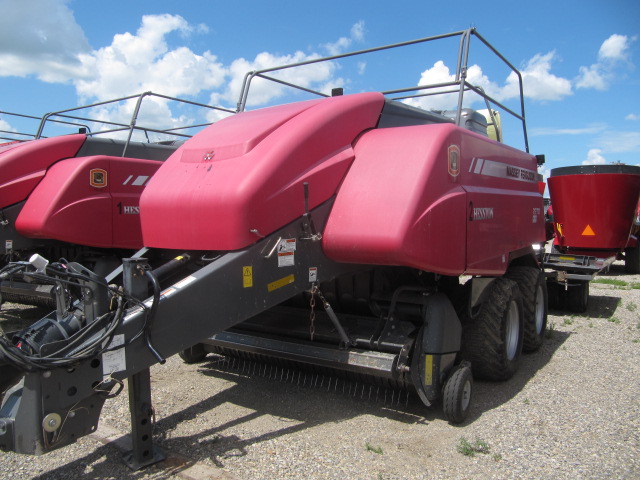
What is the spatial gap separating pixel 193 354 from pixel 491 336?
2.49 metres

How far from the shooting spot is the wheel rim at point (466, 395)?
3.72 m

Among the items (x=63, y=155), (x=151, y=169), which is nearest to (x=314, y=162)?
(x=151, y=169)

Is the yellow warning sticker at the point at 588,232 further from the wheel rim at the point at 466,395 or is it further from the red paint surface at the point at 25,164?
the red paint surface at the point at 25,164

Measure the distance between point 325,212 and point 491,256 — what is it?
4.77 feet

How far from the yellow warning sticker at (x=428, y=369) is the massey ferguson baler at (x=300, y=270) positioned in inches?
0.8

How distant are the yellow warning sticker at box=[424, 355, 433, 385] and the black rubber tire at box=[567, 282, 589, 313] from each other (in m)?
4.53

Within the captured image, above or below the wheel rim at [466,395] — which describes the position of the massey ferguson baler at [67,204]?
above

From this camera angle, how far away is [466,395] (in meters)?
3.80

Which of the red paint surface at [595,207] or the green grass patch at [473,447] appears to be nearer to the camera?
the green grass patch at [473,447]

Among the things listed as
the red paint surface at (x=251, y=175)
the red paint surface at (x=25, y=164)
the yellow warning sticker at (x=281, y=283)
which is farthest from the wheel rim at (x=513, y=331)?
the red paint surface at (x=25, y=164)

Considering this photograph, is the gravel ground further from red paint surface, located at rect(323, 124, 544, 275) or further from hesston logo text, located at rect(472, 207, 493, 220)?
hesston logo text, located at rect(472, 207, 493, 220)

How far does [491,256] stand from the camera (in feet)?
13.9

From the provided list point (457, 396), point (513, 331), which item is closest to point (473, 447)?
point (457, 396)

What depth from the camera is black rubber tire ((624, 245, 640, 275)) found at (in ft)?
37.3
